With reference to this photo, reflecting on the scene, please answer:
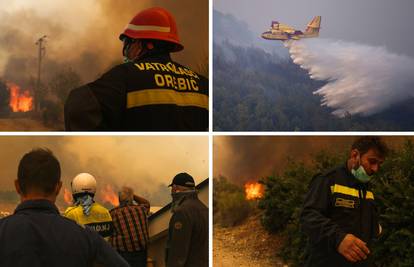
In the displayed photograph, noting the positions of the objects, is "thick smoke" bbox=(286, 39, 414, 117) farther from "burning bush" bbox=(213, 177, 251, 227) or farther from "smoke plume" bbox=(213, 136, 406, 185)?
"burning bush" bbox=(213, 177, 251, 227)

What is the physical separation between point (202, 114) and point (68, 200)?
71 cm

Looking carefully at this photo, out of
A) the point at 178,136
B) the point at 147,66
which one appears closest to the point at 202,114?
the point at 178,136

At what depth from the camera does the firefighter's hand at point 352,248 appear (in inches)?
103

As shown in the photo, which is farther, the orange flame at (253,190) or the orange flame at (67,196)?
the orange flame at (253,190)

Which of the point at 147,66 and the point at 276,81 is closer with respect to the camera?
the point at 147,66

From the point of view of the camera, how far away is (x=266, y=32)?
2984mm

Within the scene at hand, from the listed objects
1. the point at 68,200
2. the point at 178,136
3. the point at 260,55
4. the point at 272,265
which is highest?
the point at 260,55

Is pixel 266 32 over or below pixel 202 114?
over

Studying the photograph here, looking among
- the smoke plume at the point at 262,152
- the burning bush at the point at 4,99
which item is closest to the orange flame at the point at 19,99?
the burning bush at the point at 4,99

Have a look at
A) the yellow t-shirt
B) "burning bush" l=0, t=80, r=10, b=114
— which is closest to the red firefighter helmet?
"burning bush" l=0, t=80, r=10, b=114

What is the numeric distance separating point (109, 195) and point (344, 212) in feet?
3.41

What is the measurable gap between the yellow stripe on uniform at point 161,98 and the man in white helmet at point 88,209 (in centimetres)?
41

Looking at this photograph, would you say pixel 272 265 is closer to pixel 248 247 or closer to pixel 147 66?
pixel 248 247

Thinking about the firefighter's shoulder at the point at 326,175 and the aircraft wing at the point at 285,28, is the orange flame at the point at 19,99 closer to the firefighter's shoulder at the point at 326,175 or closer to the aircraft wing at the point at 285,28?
the aircraft wing at the point at 285,28
